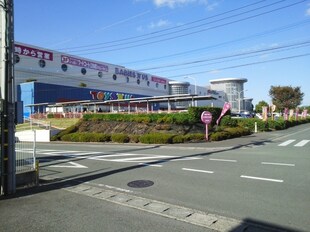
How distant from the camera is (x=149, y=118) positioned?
30.3 meters

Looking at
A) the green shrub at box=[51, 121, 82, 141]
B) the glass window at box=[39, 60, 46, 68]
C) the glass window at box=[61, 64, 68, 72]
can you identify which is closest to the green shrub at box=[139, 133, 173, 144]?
the green shrub at box=[51, 121, 82, 141]

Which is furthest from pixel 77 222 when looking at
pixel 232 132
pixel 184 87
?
pixel 184 87

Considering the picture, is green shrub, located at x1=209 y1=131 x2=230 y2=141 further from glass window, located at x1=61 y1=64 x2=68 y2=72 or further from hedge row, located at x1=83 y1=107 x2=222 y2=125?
glass window, located at x1=61 y1=64 x2=68 y2=72

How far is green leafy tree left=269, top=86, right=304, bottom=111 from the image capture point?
74.2 metres

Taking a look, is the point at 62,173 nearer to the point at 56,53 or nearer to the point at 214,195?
the point at 214,195

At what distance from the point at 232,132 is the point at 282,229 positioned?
2104cm

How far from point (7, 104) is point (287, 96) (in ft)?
247

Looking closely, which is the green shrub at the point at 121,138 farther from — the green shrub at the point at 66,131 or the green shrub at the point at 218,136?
the green shrub at the point at 66,131

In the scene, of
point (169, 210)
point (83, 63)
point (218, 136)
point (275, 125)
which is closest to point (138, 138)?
point (218, 136)

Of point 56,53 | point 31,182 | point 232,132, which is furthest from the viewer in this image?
point 56,53

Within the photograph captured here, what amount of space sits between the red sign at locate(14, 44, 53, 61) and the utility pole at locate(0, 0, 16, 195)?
58838 millimetres

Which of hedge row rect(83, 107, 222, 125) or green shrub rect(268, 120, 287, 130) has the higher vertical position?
hedge row rect(83, 107, 222, 125)

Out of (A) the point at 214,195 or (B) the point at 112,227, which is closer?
(B) the point at 112,227

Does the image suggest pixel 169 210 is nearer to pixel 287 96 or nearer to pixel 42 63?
pixel 42 63
